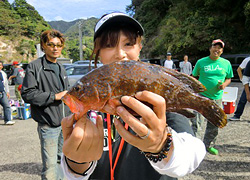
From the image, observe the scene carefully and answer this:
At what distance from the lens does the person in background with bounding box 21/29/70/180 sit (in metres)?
2.58

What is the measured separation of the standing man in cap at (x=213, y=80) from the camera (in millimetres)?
4062

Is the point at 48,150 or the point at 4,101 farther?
the point at 4,101

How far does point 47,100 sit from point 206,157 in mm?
3564

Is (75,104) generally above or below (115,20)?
below

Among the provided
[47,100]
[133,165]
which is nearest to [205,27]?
[47,100]

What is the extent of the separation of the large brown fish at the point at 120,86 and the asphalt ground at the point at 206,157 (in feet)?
9.07

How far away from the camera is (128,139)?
1.09 meters

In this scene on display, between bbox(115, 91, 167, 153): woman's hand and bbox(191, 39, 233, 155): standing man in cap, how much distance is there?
134 inches

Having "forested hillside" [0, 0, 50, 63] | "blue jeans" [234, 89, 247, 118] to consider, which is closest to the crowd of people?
"blue jeans" [234, 89, 247, 118]

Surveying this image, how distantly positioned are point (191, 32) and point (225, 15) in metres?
4.40

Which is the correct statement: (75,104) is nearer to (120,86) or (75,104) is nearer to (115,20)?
(120,86)

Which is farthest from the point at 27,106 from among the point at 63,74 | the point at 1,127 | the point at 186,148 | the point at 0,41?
the point at 0,41

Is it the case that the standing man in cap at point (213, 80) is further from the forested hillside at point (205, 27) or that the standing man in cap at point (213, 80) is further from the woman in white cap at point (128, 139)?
the forested hillside at point (205, 27)

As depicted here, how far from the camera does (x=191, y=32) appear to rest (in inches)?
770
